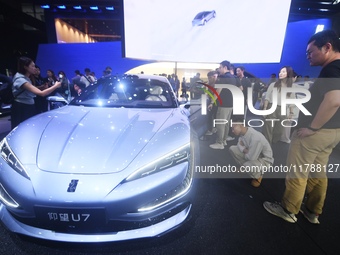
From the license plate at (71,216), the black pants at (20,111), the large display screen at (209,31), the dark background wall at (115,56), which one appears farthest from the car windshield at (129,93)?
the dark background wall at (115,56)

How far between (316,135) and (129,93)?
190cm

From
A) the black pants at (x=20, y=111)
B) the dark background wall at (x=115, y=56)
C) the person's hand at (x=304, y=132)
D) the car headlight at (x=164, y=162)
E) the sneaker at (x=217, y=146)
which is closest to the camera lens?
the car headlight at (x=164, y=162)

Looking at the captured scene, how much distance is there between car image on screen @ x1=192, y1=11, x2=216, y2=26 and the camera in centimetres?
592

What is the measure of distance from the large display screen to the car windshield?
4.10 m

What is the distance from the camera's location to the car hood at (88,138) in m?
1.20

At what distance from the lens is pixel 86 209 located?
1.03 m

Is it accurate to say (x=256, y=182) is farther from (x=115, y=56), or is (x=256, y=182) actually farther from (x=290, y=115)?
(x=115, y=56)

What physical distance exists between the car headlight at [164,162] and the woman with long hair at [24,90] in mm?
1931

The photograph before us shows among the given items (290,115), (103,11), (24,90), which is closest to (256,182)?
(290,115)

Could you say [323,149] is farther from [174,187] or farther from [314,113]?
[174,187]

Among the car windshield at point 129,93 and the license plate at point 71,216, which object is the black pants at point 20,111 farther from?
the license plate at point 71,216

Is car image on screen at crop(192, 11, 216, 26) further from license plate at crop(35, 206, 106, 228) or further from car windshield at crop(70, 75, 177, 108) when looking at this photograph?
license plate at crop(35, 206, 106, 228)

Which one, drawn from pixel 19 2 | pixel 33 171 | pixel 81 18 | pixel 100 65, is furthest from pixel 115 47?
pixel 33 171

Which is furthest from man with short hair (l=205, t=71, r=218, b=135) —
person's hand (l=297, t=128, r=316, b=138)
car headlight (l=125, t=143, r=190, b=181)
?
car headlight (l=125, t=143, r=190, b=181)
